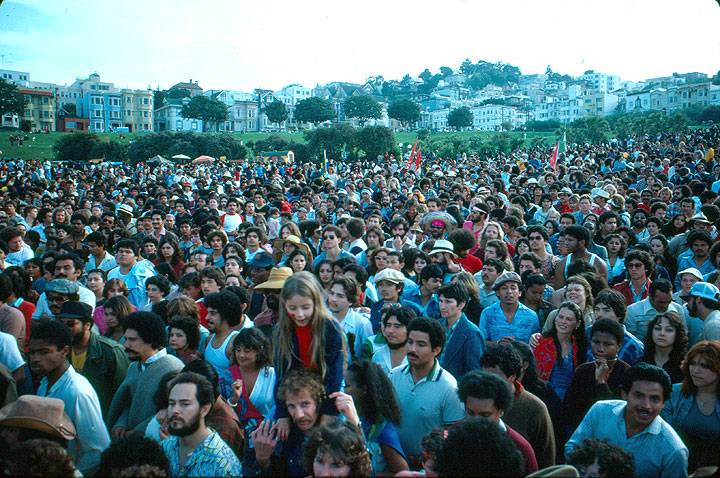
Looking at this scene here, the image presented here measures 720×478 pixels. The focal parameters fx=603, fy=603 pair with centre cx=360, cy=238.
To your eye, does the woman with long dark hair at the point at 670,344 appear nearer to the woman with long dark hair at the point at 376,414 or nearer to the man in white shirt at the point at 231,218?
the woman with long dark hair at the point at 376,414

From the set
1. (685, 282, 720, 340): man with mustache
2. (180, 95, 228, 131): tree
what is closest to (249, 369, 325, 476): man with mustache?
(685, 282, 720, 340): man with mustache

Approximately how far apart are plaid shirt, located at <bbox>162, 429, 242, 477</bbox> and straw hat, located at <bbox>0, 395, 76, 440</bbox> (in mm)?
572

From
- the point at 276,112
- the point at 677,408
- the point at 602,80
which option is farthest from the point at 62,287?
the point at 602,80

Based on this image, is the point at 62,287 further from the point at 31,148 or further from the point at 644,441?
the point at 31,148

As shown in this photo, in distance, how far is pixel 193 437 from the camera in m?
3.34

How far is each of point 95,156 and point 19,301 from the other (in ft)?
178

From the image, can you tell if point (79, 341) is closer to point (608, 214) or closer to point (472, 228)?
point (472, 228)

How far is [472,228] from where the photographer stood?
372 inches

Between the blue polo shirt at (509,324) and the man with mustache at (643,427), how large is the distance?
5.85 feet

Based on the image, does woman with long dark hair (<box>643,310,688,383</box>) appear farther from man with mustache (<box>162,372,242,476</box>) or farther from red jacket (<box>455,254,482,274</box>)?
man with mustache (<box>162,372,242,476</box>)

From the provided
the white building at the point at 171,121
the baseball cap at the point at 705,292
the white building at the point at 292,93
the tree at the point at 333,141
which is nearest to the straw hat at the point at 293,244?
the baseball cap at the point at 705,292

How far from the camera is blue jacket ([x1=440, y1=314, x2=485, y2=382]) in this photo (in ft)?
15.5

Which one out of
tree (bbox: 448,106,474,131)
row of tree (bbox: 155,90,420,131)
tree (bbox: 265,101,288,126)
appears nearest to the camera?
row of tree (bbox: 155,90,420,131)

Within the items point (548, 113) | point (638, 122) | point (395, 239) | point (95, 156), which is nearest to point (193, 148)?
point (95, 156)
